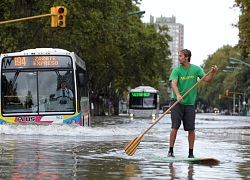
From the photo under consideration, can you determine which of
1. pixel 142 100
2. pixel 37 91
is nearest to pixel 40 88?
pixel 37 91

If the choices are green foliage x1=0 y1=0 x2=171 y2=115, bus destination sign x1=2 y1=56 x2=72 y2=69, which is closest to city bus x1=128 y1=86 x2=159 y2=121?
green foliage x1=0 y1=0 x2=171 y2=115

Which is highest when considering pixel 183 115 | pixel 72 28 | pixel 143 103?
pixel 72 28

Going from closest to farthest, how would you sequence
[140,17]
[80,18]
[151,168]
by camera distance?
1. [151,168]
2. [80,18]
3. [140,17]

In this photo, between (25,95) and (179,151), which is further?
(25,95)

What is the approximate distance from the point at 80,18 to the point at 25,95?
20.6 meters

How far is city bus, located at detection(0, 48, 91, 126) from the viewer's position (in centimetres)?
2512

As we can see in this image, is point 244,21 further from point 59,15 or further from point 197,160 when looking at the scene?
point 197,160

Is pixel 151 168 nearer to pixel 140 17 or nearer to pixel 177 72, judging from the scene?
pixel 177 72

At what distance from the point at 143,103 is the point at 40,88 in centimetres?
4191

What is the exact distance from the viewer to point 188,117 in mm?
13586

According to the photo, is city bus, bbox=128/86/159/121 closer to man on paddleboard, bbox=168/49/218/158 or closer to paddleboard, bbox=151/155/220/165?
man on paddleboard, bbox=168/49/218/158

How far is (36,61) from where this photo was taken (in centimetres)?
2588

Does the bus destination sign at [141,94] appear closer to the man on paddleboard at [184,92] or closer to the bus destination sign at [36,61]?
the bus destination sign at [36,61]

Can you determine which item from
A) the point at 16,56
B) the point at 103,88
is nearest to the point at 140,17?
the point at 103,88
